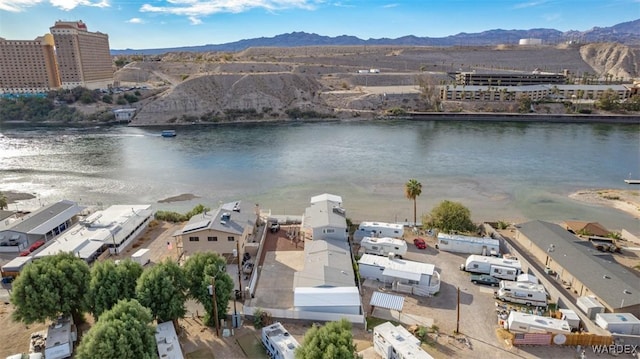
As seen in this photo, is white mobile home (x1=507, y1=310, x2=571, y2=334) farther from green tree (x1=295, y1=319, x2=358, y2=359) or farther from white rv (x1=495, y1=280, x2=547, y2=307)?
green tree (x1=295, y1=319, x2=358, y2=359)

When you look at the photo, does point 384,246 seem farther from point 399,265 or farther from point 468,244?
point 468,244

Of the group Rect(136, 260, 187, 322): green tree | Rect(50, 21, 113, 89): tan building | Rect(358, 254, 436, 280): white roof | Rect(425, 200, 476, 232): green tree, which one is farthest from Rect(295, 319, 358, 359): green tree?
Rect(50, 21, 113, 89): tan building

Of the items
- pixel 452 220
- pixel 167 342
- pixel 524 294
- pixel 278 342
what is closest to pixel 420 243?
pixel 452 220

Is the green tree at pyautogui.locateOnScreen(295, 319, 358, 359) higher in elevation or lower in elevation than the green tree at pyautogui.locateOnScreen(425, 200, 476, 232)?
higher

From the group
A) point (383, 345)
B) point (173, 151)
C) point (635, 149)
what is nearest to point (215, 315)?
point (383, 345)

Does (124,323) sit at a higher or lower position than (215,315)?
higher

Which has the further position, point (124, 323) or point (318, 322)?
point (318, 322)

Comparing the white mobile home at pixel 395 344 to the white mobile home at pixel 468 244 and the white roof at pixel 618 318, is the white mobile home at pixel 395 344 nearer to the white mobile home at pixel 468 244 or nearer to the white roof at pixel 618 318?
the white roof at pixel 618 318

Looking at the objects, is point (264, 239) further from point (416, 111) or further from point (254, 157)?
point (416, 111)
